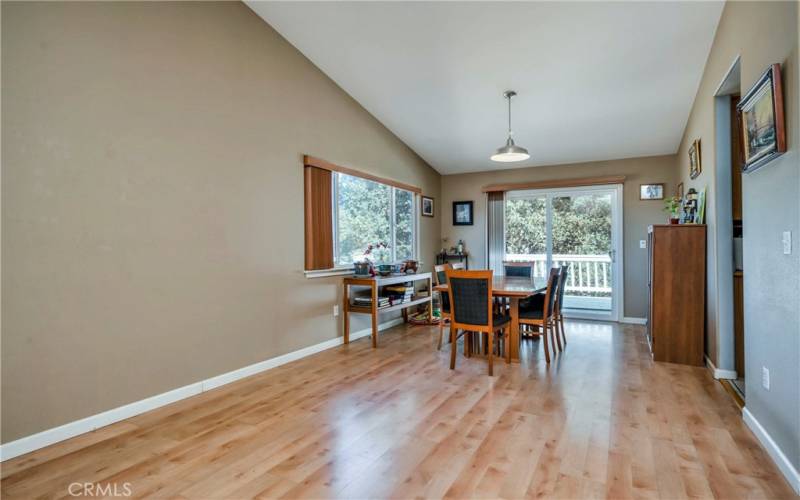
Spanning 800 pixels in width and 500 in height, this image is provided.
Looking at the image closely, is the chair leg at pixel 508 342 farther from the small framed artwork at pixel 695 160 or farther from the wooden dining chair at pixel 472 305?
the small framed artwork at pixel 695 160

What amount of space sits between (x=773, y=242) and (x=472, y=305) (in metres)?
2.06

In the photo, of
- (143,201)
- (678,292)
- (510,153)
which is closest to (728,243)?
(678,292)

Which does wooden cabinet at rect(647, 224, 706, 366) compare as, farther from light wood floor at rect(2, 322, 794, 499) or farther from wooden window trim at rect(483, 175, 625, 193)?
wooden window trim at rect(483, 175, 625, 193)

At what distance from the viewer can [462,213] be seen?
6.96 m

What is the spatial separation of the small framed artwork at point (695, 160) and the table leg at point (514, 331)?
7.17 ft

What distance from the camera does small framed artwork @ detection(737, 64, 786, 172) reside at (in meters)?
2.00

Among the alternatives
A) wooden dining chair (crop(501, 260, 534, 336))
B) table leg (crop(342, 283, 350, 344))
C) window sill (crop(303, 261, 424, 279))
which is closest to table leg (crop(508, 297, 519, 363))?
wooden dining chair (crop(501, 260, 534, 336))

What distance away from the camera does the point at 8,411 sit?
2.13 metres

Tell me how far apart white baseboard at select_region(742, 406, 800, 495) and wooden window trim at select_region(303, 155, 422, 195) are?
155 inches

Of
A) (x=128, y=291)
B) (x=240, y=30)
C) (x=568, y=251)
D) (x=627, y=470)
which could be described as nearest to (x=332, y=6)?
(x=240, y=30)

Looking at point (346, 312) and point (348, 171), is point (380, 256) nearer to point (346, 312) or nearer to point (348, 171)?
point (346, 312)

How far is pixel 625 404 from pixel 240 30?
4208 millimetres

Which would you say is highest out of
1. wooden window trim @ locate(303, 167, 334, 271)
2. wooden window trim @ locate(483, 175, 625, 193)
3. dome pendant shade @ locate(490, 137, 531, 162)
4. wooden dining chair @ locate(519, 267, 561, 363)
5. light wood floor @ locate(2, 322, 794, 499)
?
wooden window trim @ locate(483, 175, 625, 193)

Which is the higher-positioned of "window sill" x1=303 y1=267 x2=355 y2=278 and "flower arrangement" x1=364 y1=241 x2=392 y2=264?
"flower arrangement" x1=364 y1=241 x2=392 y2=264
